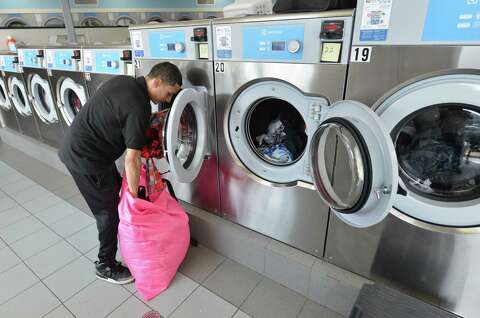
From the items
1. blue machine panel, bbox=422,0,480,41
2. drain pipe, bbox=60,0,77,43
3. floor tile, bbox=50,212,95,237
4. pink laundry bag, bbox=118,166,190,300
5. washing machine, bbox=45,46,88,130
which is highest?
drain pipe, bbox=60,0,77,43

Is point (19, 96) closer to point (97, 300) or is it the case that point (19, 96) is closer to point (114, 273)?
point (114, 273)

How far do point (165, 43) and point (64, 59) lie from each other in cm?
153

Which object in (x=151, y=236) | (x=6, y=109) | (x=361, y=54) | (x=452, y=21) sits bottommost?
(x=151, y=236)

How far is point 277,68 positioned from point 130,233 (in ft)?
3.96

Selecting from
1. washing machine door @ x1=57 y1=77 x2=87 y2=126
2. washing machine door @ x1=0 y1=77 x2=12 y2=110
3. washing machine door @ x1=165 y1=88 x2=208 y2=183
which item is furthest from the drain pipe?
washing machine door @ x1=165 y1=88 x2=208 y2=183

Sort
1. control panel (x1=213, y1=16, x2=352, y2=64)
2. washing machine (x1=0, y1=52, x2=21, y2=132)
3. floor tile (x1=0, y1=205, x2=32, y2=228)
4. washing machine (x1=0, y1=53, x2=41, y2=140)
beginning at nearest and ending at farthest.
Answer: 1. control panel (x1=213, y1=16, x2=352, y2=64)
2. floor tile (x1=0, y1=205, x2=32, y2=228)
3. washing machine (x1=0, y1=53, x2=41, y2=140)
4. washing machine (x1=0, y1=52, x2=21, y2=132)

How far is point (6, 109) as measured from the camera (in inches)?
168

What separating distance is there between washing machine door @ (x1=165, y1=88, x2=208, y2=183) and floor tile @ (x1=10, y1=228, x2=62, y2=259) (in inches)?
50.9

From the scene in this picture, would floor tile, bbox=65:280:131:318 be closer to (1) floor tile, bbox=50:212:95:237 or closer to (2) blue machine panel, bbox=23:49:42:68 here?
(1) floor tile, bbox=50:212:95:237

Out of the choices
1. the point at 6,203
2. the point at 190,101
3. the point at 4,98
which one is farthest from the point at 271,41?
the point at 4,98

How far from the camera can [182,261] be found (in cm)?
201

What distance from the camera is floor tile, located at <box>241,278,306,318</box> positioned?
1.65 m

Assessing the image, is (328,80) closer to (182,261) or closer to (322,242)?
(322,242)

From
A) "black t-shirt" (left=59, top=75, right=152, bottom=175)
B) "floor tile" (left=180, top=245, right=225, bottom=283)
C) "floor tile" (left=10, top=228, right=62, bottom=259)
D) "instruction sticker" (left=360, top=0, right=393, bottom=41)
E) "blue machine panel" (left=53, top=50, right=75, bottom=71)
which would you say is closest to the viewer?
"instruction sticker" (left=360, top=0, right=393, bottom=41)
